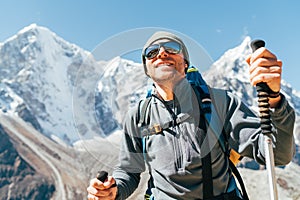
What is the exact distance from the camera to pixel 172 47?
126 inches

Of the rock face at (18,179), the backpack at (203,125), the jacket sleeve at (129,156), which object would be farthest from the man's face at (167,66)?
the rock face at (18,179)

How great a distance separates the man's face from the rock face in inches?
3671

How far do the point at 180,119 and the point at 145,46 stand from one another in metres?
0.73

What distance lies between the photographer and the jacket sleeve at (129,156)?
Result: 339 centimetres

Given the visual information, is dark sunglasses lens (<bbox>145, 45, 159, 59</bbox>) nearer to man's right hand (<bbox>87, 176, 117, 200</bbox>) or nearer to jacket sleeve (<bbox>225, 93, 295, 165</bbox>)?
jacket sleeve (<bbox>225, 93, 295, 165</bbox>)

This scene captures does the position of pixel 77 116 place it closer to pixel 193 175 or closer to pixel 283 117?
pixel 193 175

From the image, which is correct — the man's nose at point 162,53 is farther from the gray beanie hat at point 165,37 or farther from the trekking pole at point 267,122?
the trekking pole at point 267,122

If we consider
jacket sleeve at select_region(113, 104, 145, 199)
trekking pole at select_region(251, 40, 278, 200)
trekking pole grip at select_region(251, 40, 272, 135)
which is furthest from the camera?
jacket sleeve at select_region(113, 104, 145, 199)

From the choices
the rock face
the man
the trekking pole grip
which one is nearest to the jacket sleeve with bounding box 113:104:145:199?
the man

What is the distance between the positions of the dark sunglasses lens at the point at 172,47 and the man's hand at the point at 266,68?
1.05 m

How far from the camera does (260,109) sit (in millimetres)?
2299

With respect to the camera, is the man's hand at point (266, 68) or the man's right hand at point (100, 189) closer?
the man's hand at point (266, 68)

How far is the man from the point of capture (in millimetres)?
2994

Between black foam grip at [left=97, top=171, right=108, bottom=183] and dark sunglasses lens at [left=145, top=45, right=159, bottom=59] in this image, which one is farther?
dark sunglasses lens at [left=145, top=45, right=159, bottom=59]
